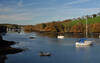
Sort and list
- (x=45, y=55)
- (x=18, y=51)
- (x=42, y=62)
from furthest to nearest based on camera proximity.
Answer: (x=18, y=51), (x=45, y=55), (x=42, y=62)

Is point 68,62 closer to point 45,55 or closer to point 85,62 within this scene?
point 85,62

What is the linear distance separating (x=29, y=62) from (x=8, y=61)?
20.6ft

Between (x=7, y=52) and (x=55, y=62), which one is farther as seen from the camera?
(x=7, y=52)

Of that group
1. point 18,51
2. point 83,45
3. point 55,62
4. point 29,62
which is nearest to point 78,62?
point 55,62

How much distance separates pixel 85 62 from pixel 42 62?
12.2m

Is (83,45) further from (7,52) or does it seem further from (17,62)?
(17,62)

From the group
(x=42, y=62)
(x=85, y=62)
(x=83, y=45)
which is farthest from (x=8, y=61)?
(x=83, y=45)

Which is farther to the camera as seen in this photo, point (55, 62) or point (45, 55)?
point (45, 55)

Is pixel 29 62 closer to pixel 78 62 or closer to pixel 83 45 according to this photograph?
pixel 78 62

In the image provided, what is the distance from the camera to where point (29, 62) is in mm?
52156

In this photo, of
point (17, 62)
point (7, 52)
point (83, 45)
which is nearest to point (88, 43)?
point (83, 45)

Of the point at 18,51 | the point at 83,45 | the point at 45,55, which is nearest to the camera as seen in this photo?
the point at 45,55

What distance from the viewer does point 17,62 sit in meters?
52.0

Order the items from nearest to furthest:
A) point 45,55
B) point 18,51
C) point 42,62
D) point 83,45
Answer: point 42,62
point 45,55
point 18,51
point 83,45
